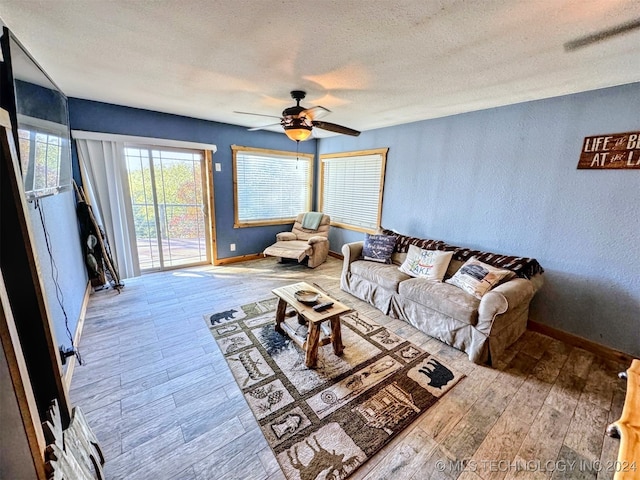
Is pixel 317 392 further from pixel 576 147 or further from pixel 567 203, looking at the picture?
pixel 576 147

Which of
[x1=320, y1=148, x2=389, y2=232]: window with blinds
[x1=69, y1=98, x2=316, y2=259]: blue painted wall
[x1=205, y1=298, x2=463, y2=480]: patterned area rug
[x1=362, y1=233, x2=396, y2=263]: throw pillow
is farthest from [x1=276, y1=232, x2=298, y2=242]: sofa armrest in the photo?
[x1=205, y1=298, x2=463, y2=480]: patterned area rug

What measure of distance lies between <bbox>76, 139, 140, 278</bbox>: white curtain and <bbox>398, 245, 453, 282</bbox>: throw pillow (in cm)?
372

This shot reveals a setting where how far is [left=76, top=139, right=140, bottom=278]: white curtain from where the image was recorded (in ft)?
10.5

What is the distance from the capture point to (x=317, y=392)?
187 centimetres

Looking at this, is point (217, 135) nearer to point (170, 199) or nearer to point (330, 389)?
point (170, 199)

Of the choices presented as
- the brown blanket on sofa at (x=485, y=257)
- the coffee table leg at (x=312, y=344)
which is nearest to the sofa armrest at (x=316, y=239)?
the brown blanket on sofa at (x=485, y=257)

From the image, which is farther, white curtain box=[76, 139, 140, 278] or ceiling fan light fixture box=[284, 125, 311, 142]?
white curtain box=[76, 139, 140, 278]

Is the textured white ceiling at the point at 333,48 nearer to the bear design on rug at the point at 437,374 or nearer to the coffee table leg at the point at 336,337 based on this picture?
the coffee table leg at the point at 336,337

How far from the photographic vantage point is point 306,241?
484 cm

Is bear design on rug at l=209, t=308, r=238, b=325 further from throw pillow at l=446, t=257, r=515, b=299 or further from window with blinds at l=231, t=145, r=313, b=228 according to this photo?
throw pillow at l=446, t=257, r=515, b=299

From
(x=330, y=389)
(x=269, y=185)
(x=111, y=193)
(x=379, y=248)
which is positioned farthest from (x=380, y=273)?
(x=111, y=193)

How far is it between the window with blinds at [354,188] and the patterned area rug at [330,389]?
7.54 ft

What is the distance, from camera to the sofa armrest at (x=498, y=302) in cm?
211

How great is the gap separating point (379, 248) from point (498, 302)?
5.21 feet
